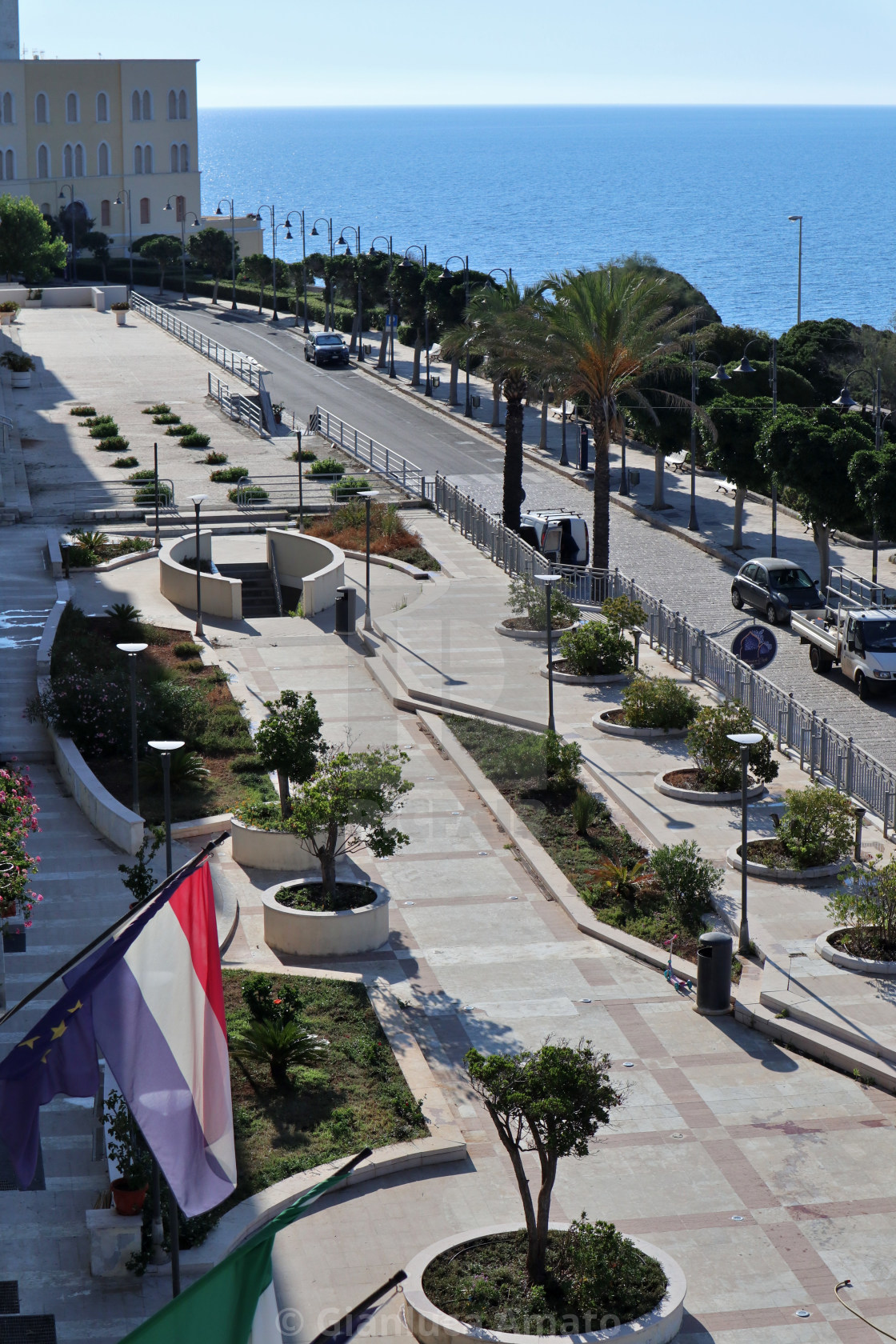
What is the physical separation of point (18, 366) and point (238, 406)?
10747 millimetres

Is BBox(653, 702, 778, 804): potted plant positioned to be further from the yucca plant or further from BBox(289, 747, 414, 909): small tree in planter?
the yucca plant

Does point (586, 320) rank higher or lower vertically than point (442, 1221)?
higher

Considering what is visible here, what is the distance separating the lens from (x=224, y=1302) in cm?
623

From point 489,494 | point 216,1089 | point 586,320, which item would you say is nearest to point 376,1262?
point 216,1089

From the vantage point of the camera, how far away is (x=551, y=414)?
62.9m

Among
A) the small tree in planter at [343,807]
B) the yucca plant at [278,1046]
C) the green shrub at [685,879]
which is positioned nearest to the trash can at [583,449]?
the green shrub at [685,879]

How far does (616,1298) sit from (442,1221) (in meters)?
1.95

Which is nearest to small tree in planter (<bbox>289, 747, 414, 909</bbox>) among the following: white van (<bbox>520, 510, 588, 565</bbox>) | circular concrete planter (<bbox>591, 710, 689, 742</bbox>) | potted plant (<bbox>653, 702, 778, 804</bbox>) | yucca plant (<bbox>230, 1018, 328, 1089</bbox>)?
yucca plant (<bbox>230, 1018, 328, 1089</bbox>)

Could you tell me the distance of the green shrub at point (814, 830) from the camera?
19609 mm

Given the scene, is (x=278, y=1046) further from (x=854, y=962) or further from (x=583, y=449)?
(x=583, y=449)

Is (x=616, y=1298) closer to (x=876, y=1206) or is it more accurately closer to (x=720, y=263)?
(x=876, y=1206)

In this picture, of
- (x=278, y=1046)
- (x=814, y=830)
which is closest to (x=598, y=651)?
(x=814, y=830)

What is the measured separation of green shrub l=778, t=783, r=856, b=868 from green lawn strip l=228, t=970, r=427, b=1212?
6167mm

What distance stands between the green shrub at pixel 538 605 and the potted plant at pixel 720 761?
7857 millimetres
